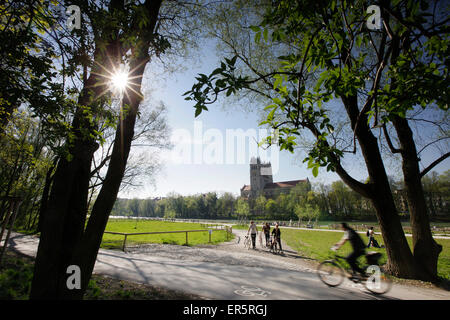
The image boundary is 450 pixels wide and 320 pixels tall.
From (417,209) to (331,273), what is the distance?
421 centimetres

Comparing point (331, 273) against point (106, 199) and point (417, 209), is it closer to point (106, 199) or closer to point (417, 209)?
point (417, 209)

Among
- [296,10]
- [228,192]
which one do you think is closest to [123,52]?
[296,10]

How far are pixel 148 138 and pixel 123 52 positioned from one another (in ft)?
46.6

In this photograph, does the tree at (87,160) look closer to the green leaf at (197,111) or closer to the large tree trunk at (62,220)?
the large tree trunk at (62,220)

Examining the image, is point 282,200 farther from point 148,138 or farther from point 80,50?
point 80,50

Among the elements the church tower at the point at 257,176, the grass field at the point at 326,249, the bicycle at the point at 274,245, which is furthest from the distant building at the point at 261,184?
the bicycle at the point at 274,245

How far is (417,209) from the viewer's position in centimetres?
719

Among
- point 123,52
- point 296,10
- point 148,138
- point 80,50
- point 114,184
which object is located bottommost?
point 114,184

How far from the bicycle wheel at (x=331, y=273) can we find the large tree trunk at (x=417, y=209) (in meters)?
3.13

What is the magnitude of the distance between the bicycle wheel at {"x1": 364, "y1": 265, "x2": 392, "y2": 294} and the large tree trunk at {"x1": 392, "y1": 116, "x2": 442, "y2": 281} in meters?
2.10

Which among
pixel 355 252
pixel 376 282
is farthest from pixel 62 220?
pixel 376 282

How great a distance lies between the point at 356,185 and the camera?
6.98 meters

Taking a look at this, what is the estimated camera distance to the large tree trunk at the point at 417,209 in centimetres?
677

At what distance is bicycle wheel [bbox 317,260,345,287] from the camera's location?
5852 millimetres
